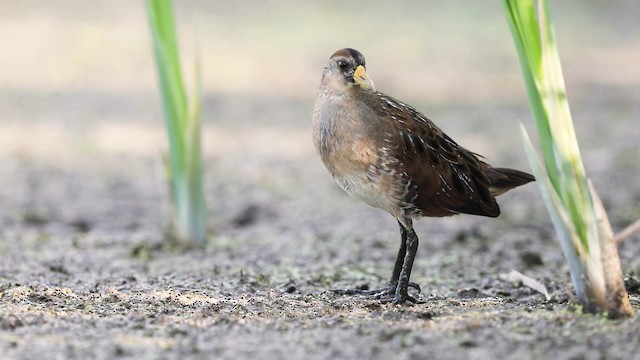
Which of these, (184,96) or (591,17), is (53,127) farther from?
(591,17)

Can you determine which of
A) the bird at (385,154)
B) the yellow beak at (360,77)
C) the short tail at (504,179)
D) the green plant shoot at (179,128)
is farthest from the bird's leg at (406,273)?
the green plant shoot at (179,128)

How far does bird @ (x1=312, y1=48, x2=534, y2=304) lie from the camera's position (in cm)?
454

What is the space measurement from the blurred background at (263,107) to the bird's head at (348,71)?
69.0 inches

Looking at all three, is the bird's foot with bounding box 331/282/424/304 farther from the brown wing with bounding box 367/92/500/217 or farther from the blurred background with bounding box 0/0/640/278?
the blurred background with bounding box 0/0/640/278

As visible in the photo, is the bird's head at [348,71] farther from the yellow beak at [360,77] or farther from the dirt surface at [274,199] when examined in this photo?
the dirt surface at [274,199]

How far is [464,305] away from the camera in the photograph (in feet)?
14.7

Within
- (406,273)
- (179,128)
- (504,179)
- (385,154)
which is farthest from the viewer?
(179,128)

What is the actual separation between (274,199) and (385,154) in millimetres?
3407

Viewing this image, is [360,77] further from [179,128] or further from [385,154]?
[179,128]

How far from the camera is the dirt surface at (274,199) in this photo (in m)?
3.81

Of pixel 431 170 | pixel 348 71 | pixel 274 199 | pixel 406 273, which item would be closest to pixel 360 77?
pixel 348 71

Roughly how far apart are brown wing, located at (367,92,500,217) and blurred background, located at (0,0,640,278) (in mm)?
1398

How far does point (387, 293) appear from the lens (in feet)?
16.1

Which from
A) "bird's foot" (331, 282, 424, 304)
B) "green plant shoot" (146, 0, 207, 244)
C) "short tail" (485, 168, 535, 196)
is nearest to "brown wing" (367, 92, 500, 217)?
"short tail" (485, 168, 535, 196)
